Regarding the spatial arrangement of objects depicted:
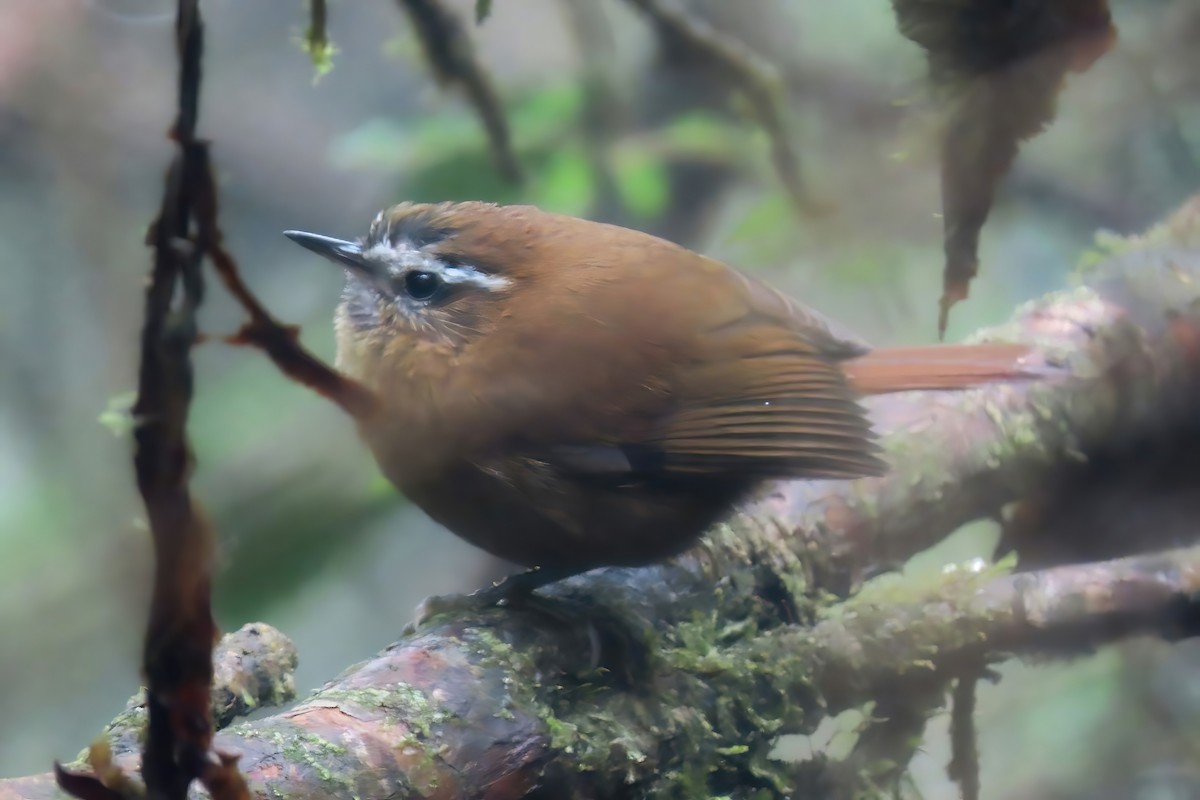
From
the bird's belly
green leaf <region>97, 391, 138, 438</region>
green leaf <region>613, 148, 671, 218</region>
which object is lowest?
the bird's belly

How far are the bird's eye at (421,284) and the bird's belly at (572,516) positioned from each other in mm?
323

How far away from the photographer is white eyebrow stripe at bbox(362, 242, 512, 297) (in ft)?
4.47

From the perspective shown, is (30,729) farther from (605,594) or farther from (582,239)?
(582,239)

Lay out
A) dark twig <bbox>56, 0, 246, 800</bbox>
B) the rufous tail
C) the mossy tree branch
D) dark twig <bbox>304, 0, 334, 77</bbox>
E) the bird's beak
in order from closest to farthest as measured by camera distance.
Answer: dark twig <bbox>56, 0, 246, 800</bbox>, the mossy tree branch, dark twig <bbox>304, 0, 334, 77</bbox>, the bird's beak, the rufous tail

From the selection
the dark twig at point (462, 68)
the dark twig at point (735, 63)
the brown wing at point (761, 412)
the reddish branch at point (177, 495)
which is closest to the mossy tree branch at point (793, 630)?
the reddish branch at point (177, 495)

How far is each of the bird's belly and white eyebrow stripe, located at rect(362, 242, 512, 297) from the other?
325 millimetres

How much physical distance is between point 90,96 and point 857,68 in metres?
1.27

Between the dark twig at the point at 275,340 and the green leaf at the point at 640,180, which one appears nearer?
the dark twig at the point at 275,340

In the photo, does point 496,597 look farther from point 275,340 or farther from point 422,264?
point 275,340

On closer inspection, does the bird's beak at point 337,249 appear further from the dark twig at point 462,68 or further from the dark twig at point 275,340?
the dark twig at point 462,68

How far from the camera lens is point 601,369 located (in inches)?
50.1

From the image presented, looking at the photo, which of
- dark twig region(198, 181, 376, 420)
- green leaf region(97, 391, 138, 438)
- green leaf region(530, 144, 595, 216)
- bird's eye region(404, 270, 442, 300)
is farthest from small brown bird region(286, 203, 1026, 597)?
green leaf region(97, 391, 138, 438)

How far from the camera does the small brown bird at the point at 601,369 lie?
4.10 ft

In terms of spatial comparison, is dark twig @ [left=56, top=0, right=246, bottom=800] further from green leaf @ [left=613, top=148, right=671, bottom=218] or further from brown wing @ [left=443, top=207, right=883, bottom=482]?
green leaf @ [left=613, top=148, right=671, bottom=218]
